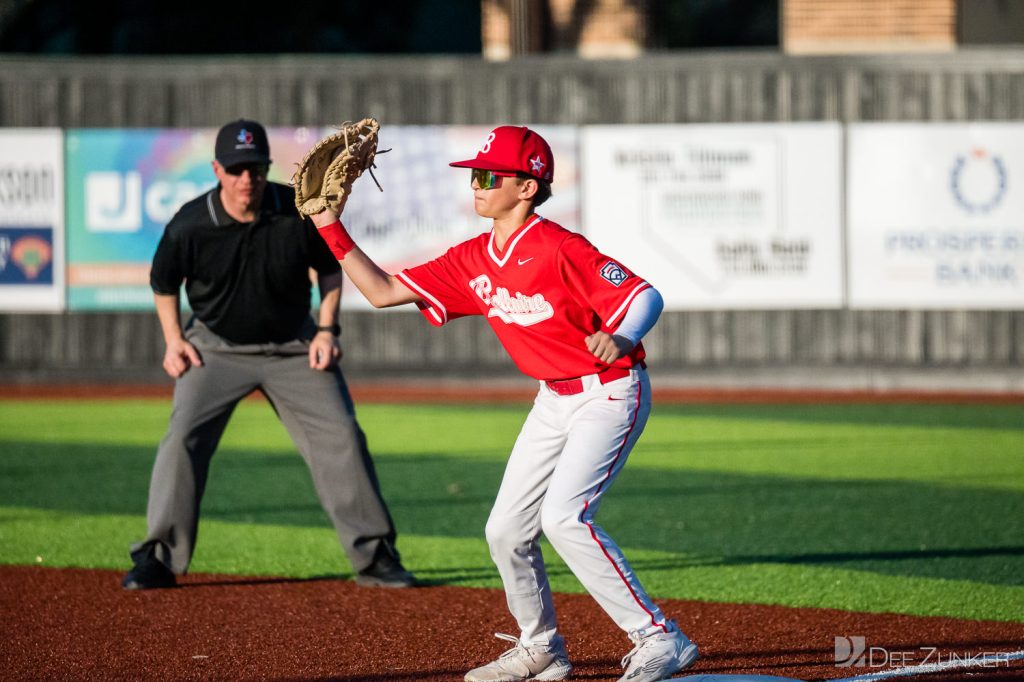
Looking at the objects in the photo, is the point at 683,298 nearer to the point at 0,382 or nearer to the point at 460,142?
the point at 460,142

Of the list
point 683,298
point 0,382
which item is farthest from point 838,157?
point 0,382

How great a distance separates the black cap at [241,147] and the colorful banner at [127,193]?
10224 millimetres

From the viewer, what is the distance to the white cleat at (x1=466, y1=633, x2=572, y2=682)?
4941 mm

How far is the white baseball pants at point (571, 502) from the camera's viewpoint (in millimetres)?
4715

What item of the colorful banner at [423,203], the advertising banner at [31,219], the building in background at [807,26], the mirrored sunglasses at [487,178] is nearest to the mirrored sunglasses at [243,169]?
the mirrored sunglasses at [487,178]

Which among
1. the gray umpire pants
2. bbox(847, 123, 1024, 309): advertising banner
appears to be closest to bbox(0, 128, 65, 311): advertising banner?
bbox(847, 123, 1024, 309): advertising banner

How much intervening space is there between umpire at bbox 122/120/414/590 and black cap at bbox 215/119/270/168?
0.02 meters

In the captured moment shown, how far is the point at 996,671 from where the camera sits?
16.4ft

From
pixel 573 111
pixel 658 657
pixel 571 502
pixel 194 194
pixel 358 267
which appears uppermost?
pixel 573 111

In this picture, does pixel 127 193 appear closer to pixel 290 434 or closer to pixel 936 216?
pixel 936 216

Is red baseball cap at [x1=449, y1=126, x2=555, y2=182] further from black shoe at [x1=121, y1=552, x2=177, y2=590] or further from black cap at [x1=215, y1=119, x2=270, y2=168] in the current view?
black shoe at [x1=121, y1=552, x2=177, y2=590]

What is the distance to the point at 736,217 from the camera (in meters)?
16.5

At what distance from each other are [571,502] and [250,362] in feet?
8.60

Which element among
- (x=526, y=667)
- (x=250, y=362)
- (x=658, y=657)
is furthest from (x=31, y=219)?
(x=658, y=657)
